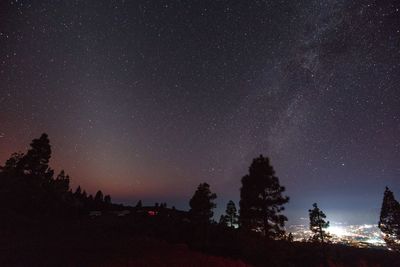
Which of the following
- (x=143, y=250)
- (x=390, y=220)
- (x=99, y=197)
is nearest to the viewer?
(x=143, y=250)

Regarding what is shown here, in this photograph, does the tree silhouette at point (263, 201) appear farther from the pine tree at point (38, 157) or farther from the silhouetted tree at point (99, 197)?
the silhouetted tree at point (99, 197)

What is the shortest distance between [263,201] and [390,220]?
29926 mm

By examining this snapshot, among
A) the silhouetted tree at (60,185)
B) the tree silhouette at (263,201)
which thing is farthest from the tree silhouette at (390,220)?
the silhouetted tree at (60,185)

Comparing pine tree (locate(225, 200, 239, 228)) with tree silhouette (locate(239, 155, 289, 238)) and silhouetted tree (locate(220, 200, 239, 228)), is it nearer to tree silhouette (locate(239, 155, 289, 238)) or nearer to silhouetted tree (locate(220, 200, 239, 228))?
silhouetted tree (locate(220, 200, 239, 228))

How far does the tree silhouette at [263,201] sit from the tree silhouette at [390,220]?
2633 cm

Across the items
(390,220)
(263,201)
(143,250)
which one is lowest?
(143,250)

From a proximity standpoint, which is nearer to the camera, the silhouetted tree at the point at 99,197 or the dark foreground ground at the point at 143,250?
the dark foreground ground at the point at 143,250

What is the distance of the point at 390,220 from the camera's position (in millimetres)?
45500

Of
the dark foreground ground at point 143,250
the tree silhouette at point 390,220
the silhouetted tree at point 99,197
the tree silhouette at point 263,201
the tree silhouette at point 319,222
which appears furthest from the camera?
the silhouetted tree at point 99,197

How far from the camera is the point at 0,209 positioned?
3484 centimetres

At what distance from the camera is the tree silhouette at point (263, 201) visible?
30094 mm

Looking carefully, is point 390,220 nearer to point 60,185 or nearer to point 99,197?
point 60,185

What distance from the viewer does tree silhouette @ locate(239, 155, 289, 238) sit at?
30.1 meters

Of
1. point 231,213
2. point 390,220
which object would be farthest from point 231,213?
point 390,220
